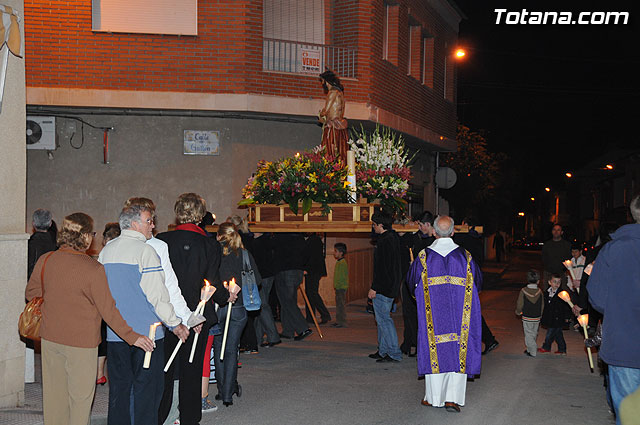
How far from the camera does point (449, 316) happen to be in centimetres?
834

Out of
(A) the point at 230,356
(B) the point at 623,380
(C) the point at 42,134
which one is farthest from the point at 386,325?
(C) the point at 42,134

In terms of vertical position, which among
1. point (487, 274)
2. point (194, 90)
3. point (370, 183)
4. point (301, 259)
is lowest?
point (487, 274)

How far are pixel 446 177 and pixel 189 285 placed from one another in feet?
62.3

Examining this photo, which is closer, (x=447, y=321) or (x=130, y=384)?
(x=130, y=384)

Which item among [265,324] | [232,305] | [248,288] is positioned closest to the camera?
[232,305]

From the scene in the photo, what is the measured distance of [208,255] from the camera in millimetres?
7086

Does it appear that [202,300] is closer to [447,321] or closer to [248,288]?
[248,288]

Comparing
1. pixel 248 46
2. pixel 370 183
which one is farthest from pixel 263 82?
pixel 370 183

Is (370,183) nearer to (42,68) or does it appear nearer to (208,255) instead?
(208,255)

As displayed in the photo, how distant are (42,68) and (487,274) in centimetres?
2295

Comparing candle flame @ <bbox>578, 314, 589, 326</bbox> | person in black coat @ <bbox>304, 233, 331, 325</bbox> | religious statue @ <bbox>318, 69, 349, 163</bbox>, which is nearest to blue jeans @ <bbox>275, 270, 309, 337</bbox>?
person in black coat @ <bbox>304, 233, 331, 325</bbox>

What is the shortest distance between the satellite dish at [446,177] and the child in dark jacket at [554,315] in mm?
13472

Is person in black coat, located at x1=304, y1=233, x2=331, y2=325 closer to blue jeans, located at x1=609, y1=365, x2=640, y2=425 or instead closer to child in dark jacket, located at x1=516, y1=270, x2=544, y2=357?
child in dark jacket, located at x1=516, y1=270, x2=544, y2=357

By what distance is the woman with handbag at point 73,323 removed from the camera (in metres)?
5.98
